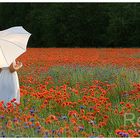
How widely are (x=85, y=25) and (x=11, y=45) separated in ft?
69.5

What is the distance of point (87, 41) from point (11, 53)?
21.2 metres

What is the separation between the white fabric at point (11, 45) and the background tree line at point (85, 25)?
19308mm

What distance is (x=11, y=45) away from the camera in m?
7.02

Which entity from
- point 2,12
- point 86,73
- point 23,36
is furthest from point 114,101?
point 2,12

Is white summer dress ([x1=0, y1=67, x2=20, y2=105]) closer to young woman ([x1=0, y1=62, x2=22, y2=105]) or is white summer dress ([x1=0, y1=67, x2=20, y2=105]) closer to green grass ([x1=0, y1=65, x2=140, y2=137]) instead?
young woman ([x1=0, y1=62, x2=22, y2=105])

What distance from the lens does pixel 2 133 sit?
194 inches

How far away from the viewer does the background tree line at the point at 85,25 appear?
2670cm

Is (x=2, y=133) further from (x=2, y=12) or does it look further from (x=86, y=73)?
(x=2, y=12)

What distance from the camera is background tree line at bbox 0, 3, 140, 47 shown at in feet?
87.6

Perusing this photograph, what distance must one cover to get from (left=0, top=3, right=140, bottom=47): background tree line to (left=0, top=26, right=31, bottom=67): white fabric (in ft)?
63.3

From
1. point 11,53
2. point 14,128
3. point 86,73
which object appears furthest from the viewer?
point 86,73

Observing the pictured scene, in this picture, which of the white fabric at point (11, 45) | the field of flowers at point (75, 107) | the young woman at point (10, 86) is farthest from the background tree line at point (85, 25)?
the young woman at point (10, 86)

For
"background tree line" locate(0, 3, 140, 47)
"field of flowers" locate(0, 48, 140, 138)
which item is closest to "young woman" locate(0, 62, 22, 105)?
"field of flowers" locate(0, 48, 140, 138)

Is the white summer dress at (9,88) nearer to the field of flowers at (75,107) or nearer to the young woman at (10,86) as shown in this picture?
the young woman at (10,86)
